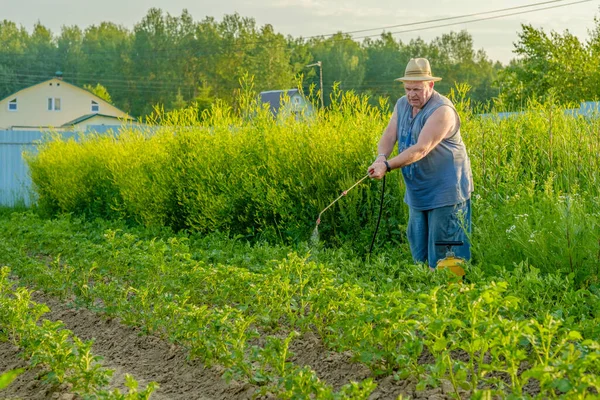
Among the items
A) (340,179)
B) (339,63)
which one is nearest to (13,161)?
(340,179)

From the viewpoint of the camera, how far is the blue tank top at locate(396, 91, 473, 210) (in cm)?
612

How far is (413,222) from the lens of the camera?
21.2 feet

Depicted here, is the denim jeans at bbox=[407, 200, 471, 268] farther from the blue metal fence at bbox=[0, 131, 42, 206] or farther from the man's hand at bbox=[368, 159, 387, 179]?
the blue metal fence at bbox=[0, 131, 42, 206]

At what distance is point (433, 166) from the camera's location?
20.2ft

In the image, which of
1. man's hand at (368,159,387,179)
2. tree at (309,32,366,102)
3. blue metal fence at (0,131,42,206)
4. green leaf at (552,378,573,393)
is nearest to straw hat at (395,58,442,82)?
man's hand at (368,159,387,179)

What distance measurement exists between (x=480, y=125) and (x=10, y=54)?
73547 mm

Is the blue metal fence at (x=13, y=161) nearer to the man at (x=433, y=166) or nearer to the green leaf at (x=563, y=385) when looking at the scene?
the man at (x=433, y=166)

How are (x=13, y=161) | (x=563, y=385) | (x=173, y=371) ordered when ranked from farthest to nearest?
(x=13, y=161) → (x=173, y=371) → (x=563, y=385)

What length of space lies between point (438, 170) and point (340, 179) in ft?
8.10

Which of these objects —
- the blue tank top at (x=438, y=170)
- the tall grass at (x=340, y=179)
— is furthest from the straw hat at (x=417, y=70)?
the tall grass at (x=340, y=179)

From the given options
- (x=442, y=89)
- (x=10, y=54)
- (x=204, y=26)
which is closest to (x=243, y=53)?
(x=204, y=26)

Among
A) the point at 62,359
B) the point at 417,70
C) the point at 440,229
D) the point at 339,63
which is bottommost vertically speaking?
the point at 62,359

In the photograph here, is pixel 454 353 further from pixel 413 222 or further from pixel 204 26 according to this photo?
pixel 204 26

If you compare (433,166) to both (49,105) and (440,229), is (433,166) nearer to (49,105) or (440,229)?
(440,229)
